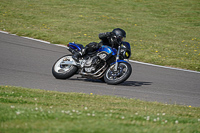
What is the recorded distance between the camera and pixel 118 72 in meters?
9.26

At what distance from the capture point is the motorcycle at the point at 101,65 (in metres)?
9.28

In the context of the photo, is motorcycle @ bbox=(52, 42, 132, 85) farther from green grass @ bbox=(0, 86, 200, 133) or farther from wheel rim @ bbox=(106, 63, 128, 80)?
green grass @ bbox=(0, 86, 200, 133)

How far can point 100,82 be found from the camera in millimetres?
9945

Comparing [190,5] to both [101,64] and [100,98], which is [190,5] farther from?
[100,98]

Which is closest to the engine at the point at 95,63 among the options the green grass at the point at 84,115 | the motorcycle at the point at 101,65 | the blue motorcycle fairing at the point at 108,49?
the motorcycle at the point at 101,65

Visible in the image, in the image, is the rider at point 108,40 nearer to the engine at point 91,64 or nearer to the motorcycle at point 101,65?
the motorcycle at point 101,65

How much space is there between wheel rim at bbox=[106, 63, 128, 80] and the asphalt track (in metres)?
0.28

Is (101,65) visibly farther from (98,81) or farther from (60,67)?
(60,67)

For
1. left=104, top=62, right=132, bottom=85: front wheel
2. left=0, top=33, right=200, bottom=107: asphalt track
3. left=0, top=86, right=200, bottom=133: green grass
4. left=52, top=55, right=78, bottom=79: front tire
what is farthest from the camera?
left=52, top=55, right=78, bottom=79: front tire

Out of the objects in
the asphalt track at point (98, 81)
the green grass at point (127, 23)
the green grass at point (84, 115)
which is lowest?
the green grass at point (84, 115)

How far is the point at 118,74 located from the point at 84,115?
4309 millimetres

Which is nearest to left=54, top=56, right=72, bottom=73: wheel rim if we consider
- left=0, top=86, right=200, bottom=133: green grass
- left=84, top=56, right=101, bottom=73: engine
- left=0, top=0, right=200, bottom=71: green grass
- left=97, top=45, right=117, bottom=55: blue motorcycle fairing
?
left=84, top=56, right=101, bottom=73: engine

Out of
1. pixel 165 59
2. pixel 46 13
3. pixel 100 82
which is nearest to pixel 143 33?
pixel 165 59

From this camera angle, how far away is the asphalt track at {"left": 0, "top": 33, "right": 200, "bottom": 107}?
8.52 meters
